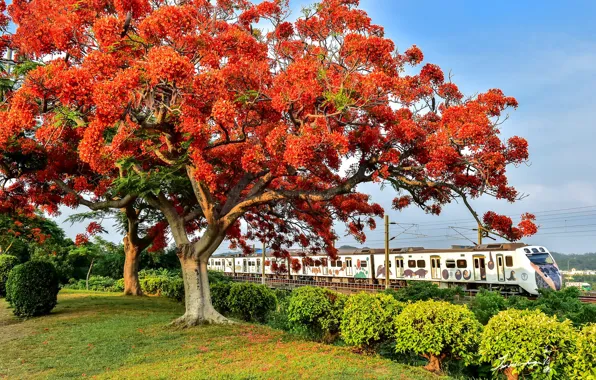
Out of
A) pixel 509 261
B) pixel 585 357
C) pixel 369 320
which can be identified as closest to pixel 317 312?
pixel 369 320

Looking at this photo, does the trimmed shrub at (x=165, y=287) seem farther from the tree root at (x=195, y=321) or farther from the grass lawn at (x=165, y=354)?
the tree root at (x=195, y=321)

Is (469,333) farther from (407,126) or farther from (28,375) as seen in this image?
(28,375)

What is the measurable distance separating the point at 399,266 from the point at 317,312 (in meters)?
18.2

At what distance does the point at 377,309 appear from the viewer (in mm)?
7121

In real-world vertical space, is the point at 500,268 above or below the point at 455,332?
above

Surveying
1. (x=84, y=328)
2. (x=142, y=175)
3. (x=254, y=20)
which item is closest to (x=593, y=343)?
(x=142, y=175)

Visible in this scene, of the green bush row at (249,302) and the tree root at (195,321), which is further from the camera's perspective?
the green bush row at (249,302)

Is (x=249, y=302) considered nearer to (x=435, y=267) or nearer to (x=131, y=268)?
(x=131, y=268)

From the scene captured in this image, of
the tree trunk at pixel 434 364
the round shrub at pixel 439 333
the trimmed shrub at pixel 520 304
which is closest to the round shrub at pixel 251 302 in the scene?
the round shrub at pixel 439 333

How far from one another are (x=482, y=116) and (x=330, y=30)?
3662 mm

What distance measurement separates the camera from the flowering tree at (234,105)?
25.0 ft

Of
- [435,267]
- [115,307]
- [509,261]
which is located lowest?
[115,307]

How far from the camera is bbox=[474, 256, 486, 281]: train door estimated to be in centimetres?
2081

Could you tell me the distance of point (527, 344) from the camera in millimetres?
5078
